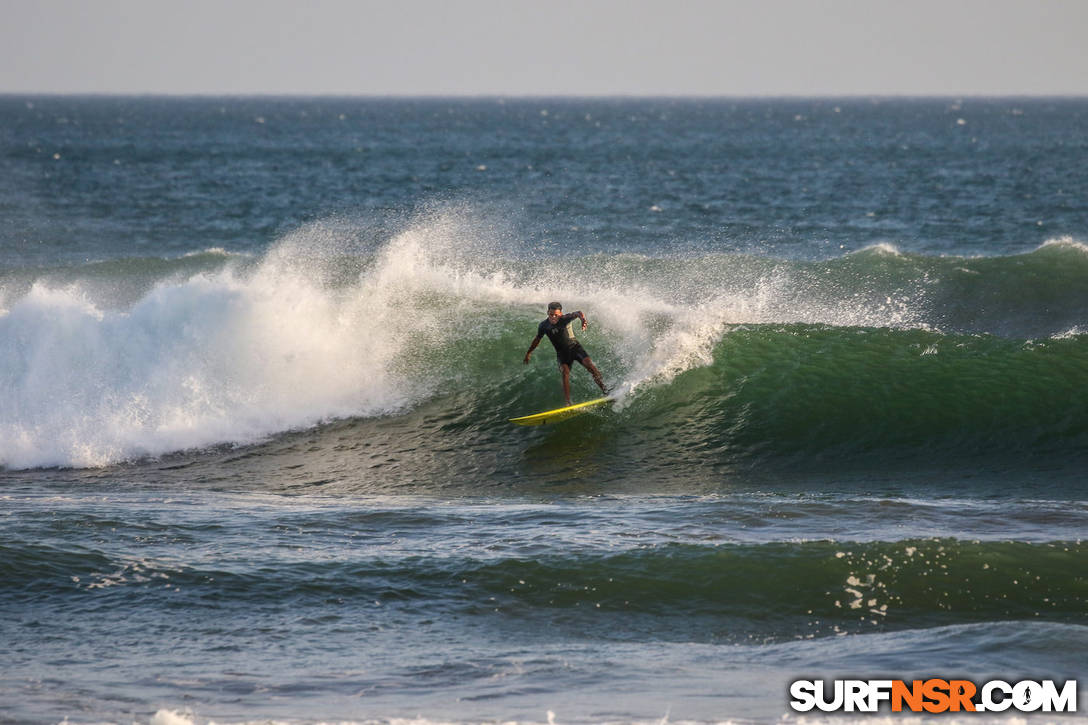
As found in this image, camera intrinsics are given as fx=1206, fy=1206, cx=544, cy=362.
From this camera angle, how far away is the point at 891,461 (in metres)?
13.9

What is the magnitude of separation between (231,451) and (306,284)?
13.0 feet

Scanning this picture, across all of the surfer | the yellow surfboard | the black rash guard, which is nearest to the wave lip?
the yellow surfboard

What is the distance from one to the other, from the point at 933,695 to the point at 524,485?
21.7 feet

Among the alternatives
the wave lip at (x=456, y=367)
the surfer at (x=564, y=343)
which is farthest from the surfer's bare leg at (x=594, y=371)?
the wave lip at (x=456, y=367)

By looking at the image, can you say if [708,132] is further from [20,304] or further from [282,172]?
[20,304]

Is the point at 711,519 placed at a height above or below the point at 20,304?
below

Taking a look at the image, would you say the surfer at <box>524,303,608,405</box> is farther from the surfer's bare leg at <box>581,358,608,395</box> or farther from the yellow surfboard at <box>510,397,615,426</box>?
the yellow surfboard at <box>510,397,615,426</box>

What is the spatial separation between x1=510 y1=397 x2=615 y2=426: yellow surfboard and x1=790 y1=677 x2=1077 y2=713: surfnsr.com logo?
752 cm

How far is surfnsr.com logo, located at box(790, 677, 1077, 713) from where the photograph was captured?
7047 millimetres

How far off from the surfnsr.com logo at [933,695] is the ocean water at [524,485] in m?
0.14

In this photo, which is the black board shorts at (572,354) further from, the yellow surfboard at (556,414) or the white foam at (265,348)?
the white foam at (265,348)

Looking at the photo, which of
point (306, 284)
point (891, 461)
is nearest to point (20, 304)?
point (306, 284)

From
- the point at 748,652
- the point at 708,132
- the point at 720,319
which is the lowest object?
the point at 748,652

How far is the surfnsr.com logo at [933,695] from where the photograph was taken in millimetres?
7047
